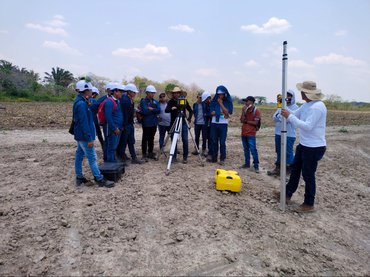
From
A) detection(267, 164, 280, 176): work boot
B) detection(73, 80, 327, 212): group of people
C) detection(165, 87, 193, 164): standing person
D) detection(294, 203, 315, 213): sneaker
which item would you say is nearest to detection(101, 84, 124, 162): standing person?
detection(73, 80, 327, 212): group of people

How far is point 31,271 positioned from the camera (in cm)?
284

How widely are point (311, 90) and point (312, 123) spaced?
1.96 feet

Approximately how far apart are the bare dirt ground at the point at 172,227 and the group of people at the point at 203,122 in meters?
0.57

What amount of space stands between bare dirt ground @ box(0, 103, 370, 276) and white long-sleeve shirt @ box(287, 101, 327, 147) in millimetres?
1296

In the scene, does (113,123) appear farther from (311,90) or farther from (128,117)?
(311,90)

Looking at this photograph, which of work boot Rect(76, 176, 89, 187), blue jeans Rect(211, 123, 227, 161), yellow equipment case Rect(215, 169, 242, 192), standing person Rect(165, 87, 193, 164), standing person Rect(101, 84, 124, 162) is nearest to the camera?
yellow equipment case Rect(215, 169, 242, 192)

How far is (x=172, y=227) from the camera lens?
3699mm

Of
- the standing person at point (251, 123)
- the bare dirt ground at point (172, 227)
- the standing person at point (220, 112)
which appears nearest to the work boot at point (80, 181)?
the bare dirt ground at point (172, 227)

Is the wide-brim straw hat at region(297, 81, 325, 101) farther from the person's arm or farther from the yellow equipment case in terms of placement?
the person's arm

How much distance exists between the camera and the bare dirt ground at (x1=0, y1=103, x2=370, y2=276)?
3006 millimetres

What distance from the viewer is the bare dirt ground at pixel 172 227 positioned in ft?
9.86

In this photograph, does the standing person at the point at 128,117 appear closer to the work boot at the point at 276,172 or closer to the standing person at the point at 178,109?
the standing person at the point at 178,109

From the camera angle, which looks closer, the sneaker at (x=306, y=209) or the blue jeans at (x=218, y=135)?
the sneaker at (x=306, y=209)

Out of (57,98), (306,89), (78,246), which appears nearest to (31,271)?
(78,246)
